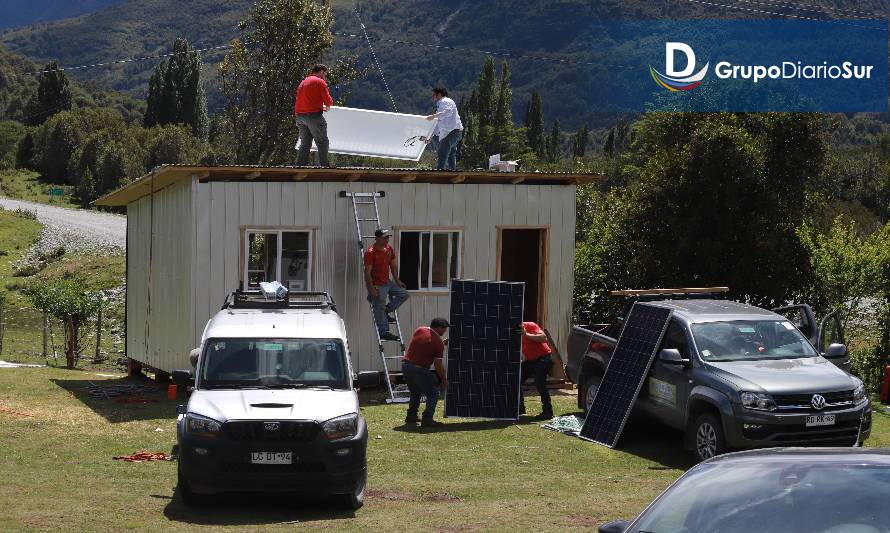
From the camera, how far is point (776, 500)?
5.26 metres

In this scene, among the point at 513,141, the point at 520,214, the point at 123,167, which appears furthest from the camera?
the point at 513,141

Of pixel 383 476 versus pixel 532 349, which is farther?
pixel 532 349

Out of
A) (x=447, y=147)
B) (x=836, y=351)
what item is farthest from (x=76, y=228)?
(x=836, y=351)

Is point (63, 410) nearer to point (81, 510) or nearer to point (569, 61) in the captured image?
point (81, 510)

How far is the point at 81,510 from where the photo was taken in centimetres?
1117

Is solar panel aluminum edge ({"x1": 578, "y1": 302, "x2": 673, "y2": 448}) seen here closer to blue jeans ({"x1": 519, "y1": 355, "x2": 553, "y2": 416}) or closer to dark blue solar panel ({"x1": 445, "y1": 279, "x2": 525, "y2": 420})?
blue jeans ({"x1": 519, "y1": 355, "x2": 553, "y2": 416})

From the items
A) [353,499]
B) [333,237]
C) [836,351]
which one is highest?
[333,237]

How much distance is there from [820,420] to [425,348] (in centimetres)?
547

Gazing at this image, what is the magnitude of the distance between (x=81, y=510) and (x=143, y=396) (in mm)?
9440

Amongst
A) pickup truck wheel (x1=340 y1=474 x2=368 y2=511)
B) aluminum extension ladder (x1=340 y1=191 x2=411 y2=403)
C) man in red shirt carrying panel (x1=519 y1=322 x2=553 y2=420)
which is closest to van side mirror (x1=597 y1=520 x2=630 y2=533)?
pickup truck wheel (x1=340 y1=474 x2=368 y2=511)

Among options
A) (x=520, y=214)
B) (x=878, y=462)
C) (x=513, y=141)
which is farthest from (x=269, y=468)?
(x=513, y=141)

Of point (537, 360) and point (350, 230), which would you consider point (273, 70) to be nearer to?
point (350, 230)

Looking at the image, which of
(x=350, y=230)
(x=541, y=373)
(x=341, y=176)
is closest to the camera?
(x=541, y=373)

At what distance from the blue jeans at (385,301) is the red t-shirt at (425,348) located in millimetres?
3357
